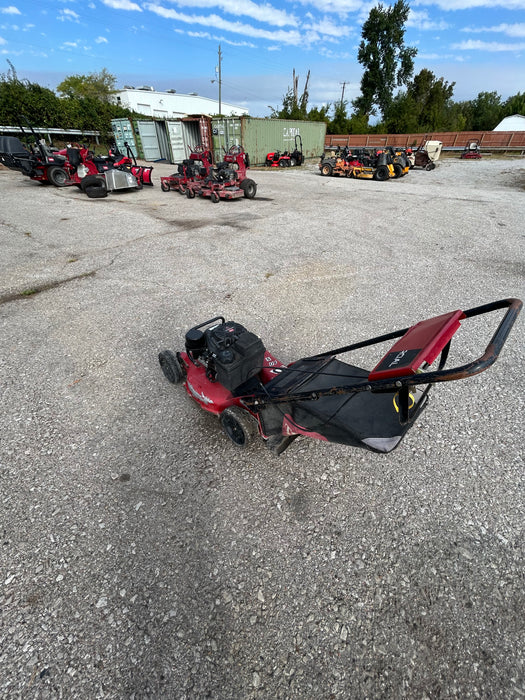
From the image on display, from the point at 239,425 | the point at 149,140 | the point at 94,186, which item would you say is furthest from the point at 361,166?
the point at 239,425

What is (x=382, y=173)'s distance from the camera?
684 inches

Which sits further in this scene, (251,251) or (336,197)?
(336,197)

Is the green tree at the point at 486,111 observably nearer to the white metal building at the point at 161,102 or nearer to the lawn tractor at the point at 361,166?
the white metal building at the point at 161,102

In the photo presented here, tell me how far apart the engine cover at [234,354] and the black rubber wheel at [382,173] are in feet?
59.7

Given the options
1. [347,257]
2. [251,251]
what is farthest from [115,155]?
[347,257]

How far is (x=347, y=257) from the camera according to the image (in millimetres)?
6965

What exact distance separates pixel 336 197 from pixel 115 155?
29.0 ft

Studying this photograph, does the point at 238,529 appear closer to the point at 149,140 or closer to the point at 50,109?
the point at 149,140

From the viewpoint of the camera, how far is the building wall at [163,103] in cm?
4969

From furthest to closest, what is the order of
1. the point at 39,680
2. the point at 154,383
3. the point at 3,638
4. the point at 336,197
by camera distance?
the point at 336,197, the point at 154,383, the point at 3,638, the point at 39,680

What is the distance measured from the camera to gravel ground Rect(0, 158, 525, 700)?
1.70 metres

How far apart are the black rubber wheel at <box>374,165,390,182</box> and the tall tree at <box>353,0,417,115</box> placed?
133ft

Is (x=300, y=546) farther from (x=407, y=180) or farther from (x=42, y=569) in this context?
(x=407, y=180)

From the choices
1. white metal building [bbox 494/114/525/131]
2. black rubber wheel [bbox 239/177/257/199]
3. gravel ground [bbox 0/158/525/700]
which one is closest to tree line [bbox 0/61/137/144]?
black rubber wheel [bbox 239/177/257/199]
